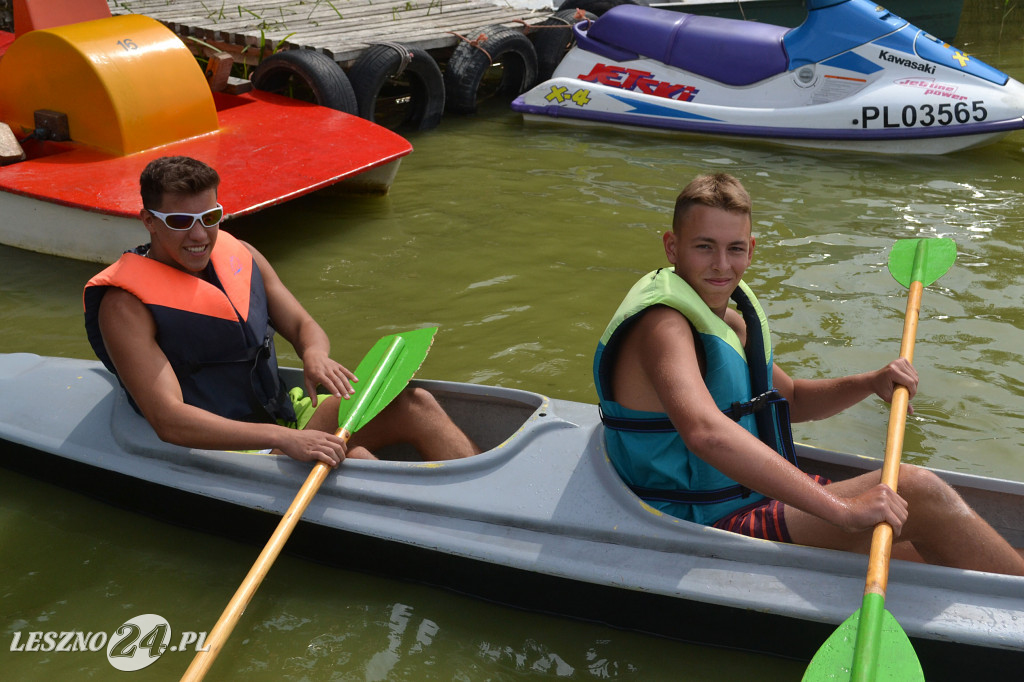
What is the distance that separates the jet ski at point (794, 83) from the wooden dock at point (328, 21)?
1.08 m

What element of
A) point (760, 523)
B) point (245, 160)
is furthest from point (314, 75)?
point (760, 523)

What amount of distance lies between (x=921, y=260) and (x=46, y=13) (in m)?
4.79

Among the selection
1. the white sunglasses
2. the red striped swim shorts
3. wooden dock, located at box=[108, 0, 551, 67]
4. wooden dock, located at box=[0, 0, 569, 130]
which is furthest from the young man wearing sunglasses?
wooden dock, located at box=[108, 0, 551, 67]

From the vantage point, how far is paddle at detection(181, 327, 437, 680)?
2033 mm

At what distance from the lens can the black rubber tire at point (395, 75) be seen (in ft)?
21.1

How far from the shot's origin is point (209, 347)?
2662mm

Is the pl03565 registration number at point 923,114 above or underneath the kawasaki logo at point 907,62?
underneath

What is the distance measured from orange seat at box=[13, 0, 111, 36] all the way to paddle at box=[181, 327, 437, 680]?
356 centimetres

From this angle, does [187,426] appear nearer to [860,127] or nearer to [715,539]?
[715,539]

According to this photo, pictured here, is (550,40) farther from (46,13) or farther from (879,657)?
(879,657)

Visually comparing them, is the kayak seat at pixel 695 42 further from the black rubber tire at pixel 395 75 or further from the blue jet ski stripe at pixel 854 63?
the black rubber tire at pixel 395 75

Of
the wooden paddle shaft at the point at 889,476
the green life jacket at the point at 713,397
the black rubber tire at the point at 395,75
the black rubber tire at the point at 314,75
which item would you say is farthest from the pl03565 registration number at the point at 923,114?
the green life jacket at the point at 713,397

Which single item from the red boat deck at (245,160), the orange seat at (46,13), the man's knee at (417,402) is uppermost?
the orange seat at (46,13)

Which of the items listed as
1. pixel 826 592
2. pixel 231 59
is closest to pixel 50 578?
pixel 826 592
